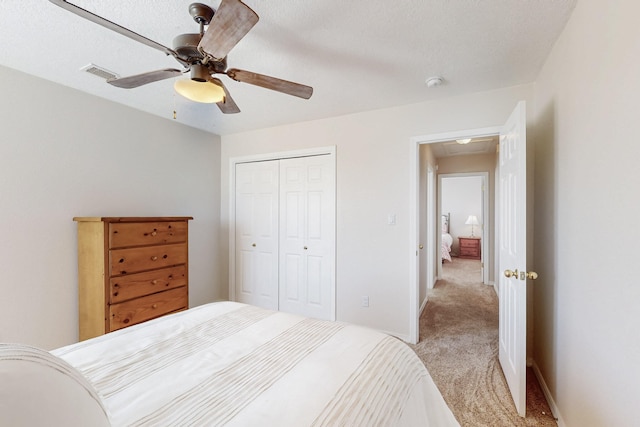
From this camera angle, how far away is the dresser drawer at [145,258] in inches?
86.4

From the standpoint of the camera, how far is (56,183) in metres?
2.28

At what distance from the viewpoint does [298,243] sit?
10.9ft

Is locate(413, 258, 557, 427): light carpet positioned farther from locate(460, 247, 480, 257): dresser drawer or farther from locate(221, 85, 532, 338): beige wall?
locate(460, 247, 480, 257): dresser drawer

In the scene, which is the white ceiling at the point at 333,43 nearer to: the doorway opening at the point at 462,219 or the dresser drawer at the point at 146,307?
the dresser drawer at the point at 146,307

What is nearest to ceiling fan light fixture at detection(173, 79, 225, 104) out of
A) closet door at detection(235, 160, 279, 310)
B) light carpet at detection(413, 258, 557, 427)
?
closet door at detection(235, 160, 279, 310)

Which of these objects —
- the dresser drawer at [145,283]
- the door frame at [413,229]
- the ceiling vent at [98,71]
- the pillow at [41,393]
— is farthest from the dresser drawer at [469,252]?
the pillow at [41,393]

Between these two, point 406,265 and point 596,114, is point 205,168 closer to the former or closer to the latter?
point 406,265

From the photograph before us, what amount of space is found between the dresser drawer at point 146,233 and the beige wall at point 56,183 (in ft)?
1.71

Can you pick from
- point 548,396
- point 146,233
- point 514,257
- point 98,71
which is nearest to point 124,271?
point 146,233

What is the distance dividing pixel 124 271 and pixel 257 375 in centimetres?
189

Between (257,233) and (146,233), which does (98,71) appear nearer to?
(146,233)

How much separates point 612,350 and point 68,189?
12.0ft

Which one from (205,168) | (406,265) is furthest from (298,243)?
(205,168)

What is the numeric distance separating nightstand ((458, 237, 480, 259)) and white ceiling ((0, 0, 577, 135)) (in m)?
6.11
